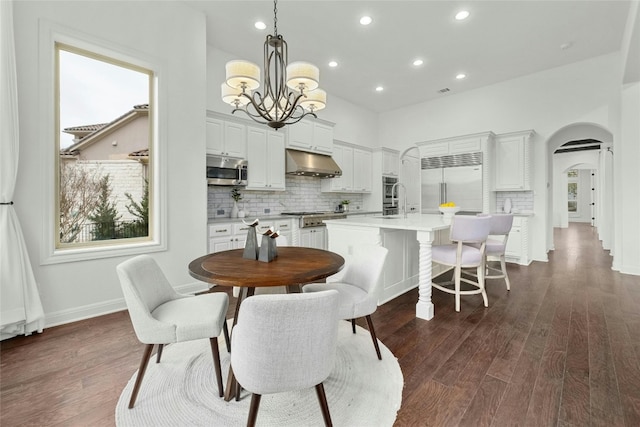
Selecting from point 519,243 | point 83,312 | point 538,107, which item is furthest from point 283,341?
point 538,107

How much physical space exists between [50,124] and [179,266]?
180cm

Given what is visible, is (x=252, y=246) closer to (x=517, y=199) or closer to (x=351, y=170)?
(x=351, y=170)

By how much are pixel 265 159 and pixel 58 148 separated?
100 inches

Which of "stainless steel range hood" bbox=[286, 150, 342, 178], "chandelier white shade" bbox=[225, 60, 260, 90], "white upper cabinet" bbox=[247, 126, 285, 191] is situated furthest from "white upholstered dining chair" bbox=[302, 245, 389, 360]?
"stainless steel range hood" bbox=[286, 150, 342, 178]

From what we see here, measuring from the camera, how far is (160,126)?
3.12m

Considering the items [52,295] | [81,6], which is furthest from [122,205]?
[81,6]

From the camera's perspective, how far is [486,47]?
14.2 ft

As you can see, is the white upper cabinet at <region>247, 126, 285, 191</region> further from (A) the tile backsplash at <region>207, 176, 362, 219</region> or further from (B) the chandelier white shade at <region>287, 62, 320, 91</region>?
(B) the chandelier white shade at <region>287, 62, 320, 91</region>

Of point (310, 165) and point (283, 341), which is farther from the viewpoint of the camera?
point (310, 165)

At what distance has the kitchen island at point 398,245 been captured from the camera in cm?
271

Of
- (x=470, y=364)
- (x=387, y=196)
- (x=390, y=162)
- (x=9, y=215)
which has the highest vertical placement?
(x=390, y=162)

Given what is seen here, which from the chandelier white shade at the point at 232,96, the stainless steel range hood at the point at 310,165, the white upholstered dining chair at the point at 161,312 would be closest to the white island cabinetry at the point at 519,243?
the stainless steel range hood at the point at 310,165

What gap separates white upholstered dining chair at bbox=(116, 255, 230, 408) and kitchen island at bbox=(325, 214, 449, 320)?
67.1 inches

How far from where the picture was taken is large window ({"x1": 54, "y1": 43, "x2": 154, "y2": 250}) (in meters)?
2.74
